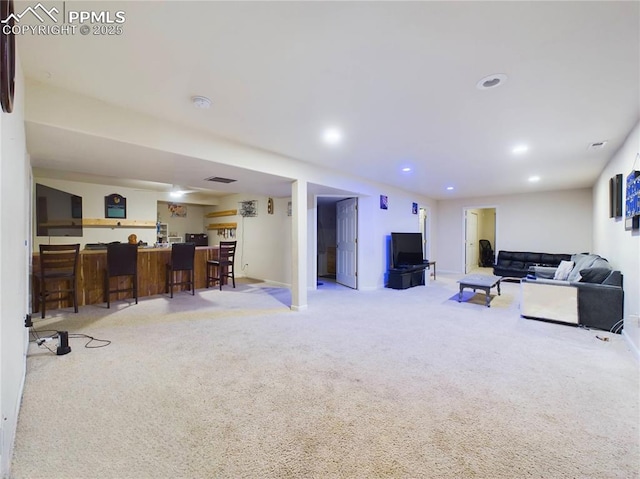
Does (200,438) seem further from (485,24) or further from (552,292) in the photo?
(552,292)

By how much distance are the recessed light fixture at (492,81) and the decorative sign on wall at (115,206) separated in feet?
25.6

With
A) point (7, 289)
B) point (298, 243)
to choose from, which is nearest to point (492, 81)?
point (298, 243)

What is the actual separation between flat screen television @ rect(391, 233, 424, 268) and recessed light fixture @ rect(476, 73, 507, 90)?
4.44 m

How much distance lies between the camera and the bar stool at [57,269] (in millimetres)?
3828

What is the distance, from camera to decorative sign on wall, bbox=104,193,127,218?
22.3ft

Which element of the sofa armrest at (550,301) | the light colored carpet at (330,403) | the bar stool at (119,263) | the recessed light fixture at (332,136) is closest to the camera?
the light colored carpet at (330,403)

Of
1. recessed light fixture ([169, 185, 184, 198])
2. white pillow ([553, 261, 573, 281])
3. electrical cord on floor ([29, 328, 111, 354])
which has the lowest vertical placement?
electrical cord on floor ([29, 328, 111, 354])

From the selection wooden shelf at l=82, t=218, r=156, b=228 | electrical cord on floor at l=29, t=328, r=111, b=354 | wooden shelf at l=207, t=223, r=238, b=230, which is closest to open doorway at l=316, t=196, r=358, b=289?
wooden shelf at l=207, t=223, r=238, b=230

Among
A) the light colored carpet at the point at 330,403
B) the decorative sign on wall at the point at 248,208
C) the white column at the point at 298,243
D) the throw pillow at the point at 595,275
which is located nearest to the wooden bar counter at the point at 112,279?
the light colored carpet at the point at 330,403

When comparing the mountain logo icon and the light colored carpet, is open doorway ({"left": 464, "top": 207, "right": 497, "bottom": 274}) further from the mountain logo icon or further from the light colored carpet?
the mountain logo icon

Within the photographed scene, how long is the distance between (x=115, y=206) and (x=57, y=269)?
128 inches

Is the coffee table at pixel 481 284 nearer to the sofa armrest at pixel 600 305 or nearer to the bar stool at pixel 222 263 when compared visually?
the sofa armrest at pixel 600 305

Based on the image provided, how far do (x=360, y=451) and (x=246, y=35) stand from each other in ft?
7.92

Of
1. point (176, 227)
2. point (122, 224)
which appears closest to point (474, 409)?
point (122, 224)
